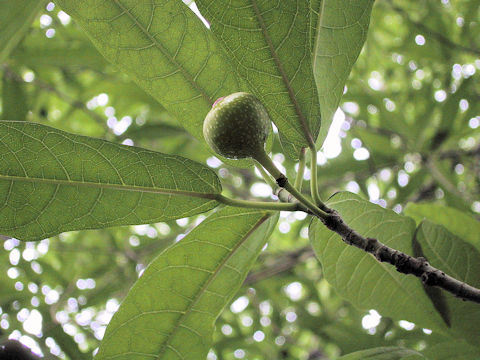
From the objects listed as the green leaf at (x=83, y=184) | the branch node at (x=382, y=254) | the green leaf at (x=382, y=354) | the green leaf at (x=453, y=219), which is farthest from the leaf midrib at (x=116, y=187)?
the green leaf at (x=453, y=219)

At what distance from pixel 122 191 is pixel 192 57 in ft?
1.37

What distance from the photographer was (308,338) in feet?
16.5

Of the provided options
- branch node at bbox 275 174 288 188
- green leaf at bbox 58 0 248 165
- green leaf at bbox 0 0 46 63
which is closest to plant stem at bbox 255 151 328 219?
branch node at bbox 275 174 288 188

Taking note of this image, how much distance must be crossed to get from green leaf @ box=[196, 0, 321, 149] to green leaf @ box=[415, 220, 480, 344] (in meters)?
0.54

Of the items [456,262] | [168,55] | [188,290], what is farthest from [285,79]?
[456,262]

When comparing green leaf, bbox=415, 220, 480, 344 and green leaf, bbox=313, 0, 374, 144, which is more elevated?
green leaf, bbox=313, 0, 374, 144

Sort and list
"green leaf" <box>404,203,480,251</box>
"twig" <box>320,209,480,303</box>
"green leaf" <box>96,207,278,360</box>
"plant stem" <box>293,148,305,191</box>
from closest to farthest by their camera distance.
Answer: "twig" <box>320,209,480,303</box>, "plant stem" <box>293,148,305,191</box>, "green leaf" <box>96,207,278,360</box>, "green leaf" <box>404,203,480,251</box>

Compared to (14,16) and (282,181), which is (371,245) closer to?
(282,181)

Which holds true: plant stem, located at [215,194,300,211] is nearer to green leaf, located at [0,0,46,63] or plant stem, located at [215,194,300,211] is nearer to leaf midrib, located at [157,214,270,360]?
leaf midrib, located at [157,214,270,360]

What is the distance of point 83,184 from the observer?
49.6 inches

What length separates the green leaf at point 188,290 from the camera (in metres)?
1.43

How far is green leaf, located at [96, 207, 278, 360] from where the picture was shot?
4.69ft

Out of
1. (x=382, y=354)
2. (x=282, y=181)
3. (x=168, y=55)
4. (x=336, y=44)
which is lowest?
(x=382, y=354)

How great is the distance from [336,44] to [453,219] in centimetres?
83
